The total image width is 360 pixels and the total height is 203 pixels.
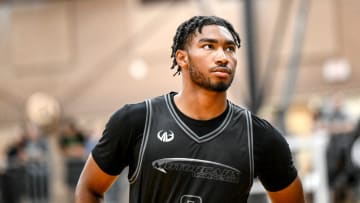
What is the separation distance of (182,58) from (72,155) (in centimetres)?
1196

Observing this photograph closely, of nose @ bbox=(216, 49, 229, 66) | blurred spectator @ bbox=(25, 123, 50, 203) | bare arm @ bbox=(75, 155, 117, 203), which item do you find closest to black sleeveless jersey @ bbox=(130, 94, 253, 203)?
bare arm @ bbox=(75, 155, 117, 203)

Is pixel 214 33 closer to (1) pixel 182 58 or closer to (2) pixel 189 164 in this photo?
(1) pixel 182 58

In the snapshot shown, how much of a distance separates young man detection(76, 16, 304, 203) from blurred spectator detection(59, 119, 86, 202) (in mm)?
10796

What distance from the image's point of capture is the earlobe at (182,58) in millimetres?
4949

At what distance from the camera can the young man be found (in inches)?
189

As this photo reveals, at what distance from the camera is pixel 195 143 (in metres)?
4.87

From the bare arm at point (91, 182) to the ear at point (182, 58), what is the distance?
73 centimetres

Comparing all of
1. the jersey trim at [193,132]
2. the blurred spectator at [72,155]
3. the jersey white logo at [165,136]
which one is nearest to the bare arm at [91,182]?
the jersey white logo at [165,136]

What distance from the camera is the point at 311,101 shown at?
2348 centimetres

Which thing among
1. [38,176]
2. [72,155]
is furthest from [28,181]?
[72,155]

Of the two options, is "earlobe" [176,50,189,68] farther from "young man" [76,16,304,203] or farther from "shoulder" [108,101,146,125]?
"shoulder" [108,101,146,125]

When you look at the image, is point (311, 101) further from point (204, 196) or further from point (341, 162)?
point (204, 196)

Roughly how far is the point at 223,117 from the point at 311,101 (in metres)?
18.8

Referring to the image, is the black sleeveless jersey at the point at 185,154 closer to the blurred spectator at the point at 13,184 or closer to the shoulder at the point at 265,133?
the shoulder at the point at 265,133
